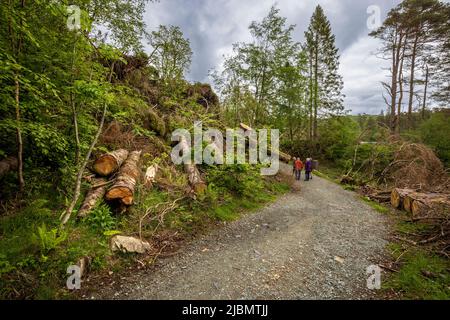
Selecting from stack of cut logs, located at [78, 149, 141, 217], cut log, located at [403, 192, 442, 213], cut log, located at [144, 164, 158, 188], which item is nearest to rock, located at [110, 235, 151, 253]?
stack of cut logs, located at [78, 149, 141, 217]

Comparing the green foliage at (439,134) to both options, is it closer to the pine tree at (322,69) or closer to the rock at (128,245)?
the pine tree at (322,69)

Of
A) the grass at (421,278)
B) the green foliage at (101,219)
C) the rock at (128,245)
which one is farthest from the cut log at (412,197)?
the green foliage at (101,219)

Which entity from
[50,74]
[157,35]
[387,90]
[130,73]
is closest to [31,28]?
[50,74]

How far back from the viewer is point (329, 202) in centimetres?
777

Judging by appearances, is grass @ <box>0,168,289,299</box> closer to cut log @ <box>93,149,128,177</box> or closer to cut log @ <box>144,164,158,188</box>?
cut log @ <box>144,164,158,188</box>

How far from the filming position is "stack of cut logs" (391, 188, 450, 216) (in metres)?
5.52

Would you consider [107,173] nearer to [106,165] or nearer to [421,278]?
[106,165]

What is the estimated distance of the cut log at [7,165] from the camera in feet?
13.6

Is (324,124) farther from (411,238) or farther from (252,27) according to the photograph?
(411,238)

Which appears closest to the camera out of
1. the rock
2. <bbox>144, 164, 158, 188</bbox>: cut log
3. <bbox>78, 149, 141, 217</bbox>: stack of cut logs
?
the rock

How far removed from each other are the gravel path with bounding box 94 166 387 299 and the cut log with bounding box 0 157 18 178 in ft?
12.1

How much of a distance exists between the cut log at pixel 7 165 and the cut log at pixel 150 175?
112 inches

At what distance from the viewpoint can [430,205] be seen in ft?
18.7

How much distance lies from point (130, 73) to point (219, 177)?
8.45 meters
